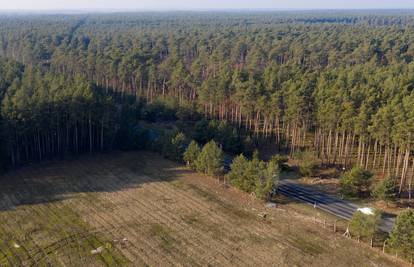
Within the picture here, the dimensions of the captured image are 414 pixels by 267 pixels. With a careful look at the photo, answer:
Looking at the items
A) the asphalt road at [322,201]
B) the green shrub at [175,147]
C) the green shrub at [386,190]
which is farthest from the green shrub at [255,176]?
the green shrub at [386,190]

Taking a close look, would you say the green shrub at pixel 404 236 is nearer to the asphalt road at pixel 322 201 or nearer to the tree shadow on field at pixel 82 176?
→ the asphalt road at pixel 322 201

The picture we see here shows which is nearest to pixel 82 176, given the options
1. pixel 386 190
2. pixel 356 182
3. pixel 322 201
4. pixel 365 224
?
pixel 322 201

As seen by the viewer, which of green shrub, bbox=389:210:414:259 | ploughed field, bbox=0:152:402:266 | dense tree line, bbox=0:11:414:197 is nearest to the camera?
green shrub, bbox=389:210:414:259

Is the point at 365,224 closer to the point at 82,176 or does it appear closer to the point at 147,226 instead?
the point at 147,226

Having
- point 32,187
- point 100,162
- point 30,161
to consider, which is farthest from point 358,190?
point 30,161

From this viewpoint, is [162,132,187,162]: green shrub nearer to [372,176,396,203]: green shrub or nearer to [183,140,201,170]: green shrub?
[183,140,201,170]: green shrub

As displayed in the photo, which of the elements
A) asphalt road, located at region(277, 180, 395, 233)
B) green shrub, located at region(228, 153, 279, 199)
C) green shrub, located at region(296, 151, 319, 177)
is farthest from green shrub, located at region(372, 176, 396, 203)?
green shrub, located at region(228, 153, 279, 199)
